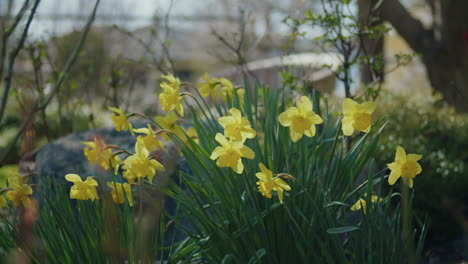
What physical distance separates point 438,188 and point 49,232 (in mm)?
2662

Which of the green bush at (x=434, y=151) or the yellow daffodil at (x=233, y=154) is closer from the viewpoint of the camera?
the yellow daffodil at (x=233, y=154)

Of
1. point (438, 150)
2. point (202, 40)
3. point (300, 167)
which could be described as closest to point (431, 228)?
point (438, 150)

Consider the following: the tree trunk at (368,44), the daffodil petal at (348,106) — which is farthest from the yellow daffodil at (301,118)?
the tree trunk at (368,44)

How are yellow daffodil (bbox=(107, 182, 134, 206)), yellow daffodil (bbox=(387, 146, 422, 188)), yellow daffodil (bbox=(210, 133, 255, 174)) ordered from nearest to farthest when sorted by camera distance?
yellow daffodil (bbox=(210, 133, 255, 174))
yellow daffodil (bbox=(387, 146, 422, 188))
yellow daffodil (bbox=(107, 182, 134, 206))

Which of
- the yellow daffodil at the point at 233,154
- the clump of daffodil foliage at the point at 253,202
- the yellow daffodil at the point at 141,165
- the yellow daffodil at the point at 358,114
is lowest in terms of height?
the clump of daffodil foliage at the point at 253,202

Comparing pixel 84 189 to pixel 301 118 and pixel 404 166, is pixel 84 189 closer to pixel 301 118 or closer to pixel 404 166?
pixel 301 118

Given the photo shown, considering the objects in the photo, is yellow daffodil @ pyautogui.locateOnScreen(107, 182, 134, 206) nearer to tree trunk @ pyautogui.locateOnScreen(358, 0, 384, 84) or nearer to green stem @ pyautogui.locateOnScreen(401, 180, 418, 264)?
green stem @ pyautogui.locateOnScreen(401, 180, 418, 264)

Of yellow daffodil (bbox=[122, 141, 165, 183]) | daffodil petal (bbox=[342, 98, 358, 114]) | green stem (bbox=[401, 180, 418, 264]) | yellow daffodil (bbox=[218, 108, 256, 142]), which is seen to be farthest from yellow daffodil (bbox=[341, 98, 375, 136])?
yellow daffodil (bbox=[122, 141, 165, 183])

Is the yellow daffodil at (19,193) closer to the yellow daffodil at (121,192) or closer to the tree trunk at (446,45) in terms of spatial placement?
the yellow daffodil at (121,192)

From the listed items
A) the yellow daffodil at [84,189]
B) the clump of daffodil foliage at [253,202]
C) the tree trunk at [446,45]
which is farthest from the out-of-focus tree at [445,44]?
the yellow daffodil at [84,189]

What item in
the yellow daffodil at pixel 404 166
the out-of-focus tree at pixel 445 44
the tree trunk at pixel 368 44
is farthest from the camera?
the out-of-focus tree at pixel 445 44

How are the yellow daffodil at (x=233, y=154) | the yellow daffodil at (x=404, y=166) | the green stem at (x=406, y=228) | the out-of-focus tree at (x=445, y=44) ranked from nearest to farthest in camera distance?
the green stem at (x=406, y=228)
the yellow daffodil at (x=233, y=154)
the yellow daffodil at (x=404, y=166)
the out-of-focus tree at (x=445, y=44)

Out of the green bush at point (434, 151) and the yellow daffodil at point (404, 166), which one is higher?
the yellow daffodil at point (404, 166)

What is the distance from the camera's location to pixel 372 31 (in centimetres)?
315
